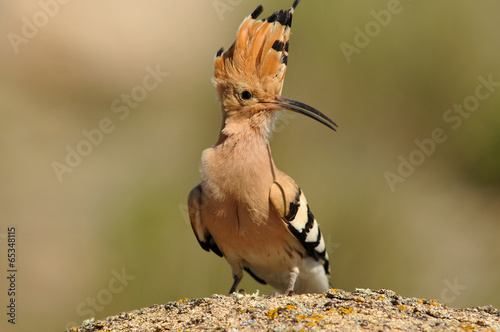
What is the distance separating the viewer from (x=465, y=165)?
654cm

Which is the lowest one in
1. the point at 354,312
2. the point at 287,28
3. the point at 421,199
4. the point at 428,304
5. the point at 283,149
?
the point at 354,312

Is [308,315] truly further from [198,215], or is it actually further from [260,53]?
[260,53]

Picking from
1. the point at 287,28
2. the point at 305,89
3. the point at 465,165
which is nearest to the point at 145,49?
the point at 305,89

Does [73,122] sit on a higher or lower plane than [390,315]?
higher

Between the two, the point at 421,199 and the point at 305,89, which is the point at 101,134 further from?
the point at 421,199

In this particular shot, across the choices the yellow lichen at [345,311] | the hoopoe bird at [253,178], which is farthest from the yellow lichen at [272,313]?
the hoopoe bird at [253,178]

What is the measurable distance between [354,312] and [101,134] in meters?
5.10
